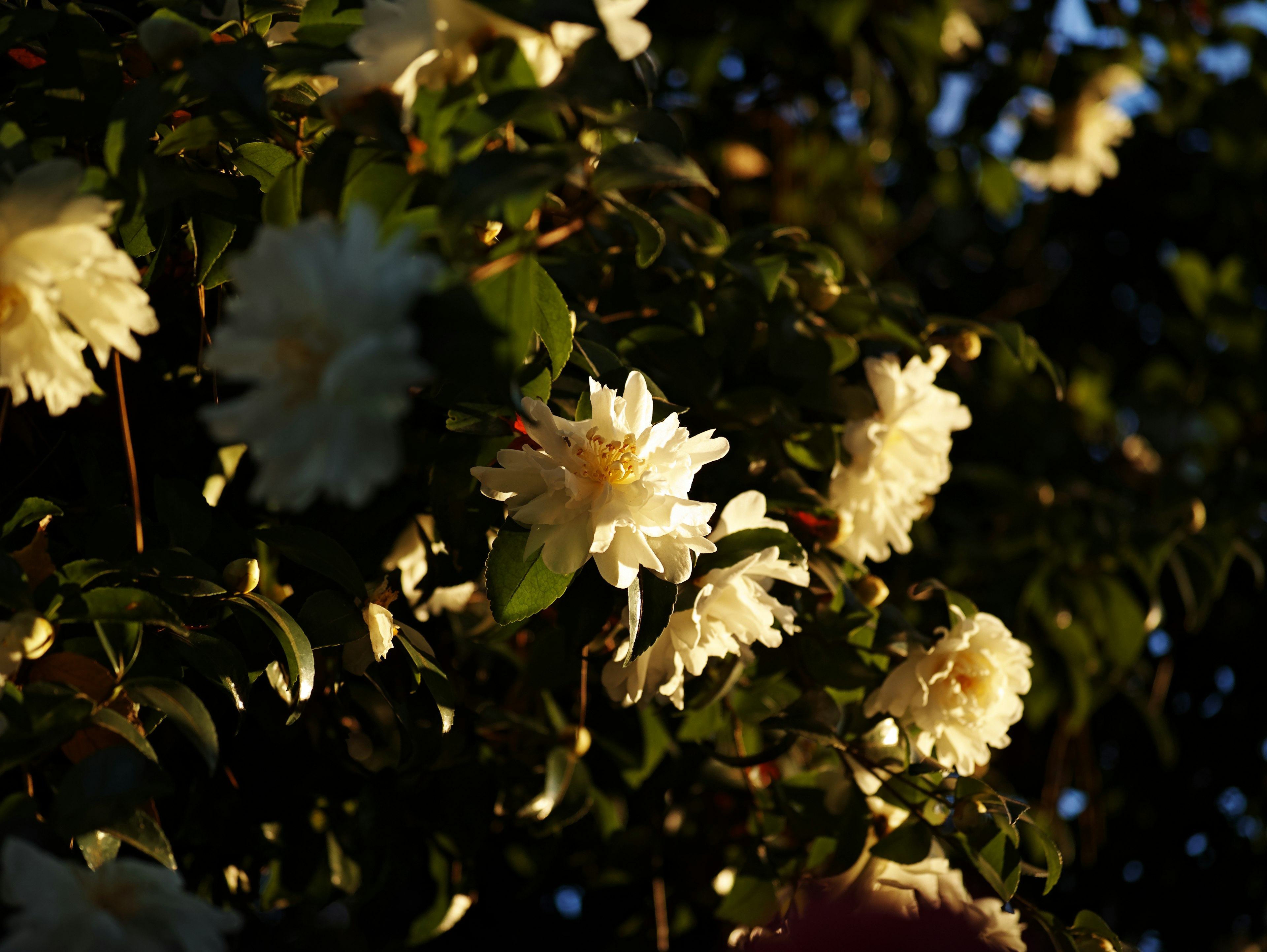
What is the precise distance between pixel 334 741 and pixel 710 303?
64cm

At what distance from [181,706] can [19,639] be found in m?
0.12

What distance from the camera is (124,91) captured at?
2.50 ft

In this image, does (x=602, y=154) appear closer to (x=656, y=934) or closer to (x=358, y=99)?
(x=358, y=99)

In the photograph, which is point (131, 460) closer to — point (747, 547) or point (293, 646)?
point (293, 646)

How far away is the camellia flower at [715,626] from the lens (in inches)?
32.7

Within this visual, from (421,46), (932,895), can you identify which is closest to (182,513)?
(421,46)

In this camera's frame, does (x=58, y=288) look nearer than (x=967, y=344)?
Yes

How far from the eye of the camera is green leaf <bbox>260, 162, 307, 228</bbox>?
2.19ft

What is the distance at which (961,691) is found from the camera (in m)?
0.94

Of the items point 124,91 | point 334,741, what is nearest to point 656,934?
point 334,741

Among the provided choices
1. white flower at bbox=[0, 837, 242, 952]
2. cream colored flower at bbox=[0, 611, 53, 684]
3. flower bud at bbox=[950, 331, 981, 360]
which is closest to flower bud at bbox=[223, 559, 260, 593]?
cream colored flower at bbox=[0, 611, 53, 684]

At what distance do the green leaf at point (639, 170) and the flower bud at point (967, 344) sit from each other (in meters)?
0.49

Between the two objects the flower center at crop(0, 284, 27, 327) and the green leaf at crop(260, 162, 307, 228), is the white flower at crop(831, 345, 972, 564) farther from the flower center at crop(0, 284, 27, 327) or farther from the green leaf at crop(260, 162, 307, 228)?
the flower center at crop(0, 284, 27, 327)

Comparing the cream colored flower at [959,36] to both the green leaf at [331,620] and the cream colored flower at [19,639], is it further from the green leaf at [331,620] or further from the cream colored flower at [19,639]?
the cream colored flower at [19,639]
